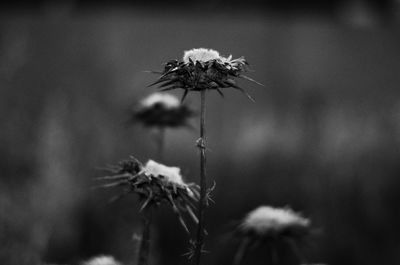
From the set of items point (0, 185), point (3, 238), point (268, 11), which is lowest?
point (3, 238)

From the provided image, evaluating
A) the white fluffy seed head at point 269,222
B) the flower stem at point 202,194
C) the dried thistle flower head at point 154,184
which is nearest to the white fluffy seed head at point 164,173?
the dried thistle flower head at point 154,184

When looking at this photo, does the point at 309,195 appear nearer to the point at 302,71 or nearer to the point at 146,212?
the point at 302,71

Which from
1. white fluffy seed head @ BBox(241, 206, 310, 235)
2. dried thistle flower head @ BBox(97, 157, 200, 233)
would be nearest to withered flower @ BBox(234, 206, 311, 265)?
white fluffy seed head @ BBox(241, 206, 310, 235)

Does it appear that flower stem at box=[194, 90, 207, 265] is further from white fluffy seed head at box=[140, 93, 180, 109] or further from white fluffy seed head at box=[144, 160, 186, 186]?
white fluffy seed head at box=[140, 93, 180, 109]

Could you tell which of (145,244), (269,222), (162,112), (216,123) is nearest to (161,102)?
(162,112)

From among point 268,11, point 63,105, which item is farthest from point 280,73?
point 63,105

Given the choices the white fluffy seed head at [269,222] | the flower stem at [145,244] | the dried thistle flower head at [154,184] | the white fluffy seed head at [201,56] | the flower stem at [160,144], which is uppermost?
the white fluffy seed head at [201,56]

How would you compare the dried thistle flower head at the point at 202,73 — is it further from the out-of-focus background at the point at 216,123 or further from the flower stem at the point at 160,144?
the out-of-focus background at the point at 216,123
